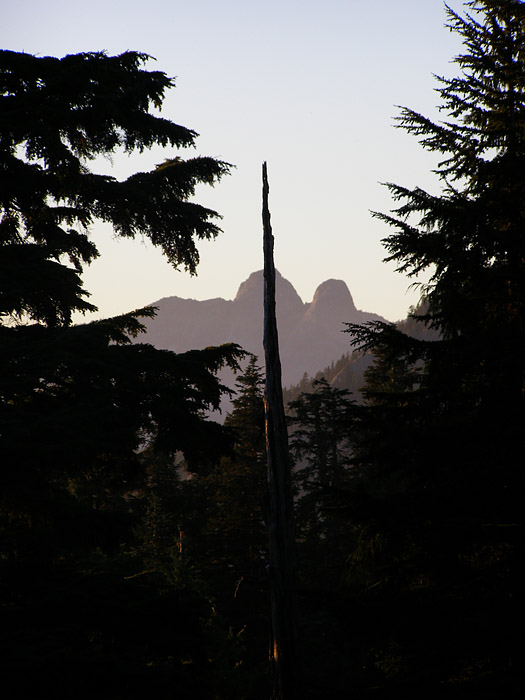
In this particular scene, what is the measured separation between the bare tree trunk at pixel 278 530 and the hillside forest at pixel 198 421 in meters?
0.20

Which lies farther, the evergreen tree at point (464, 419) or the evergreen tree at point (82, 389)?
the evergreen tree at point (464, 419)

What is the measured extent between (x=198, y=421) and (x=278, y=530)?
275 cm

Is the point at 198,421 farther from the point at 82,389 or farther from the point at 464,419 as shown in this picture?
the point at 464,419

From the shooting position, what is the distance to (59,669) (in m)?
4.34

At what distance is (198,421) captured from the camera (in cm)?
859

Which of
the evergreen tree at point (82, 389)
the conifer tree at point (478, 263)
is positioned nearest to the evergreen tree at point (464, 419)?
the conifer tree at point (478, 263)

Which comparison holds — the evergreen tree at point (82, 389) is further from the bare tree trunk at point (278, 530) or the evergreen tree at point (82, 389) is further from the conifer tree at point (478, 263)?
the conifer tree at point (478, 263)

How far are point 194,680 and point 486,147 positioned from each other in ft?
28.1

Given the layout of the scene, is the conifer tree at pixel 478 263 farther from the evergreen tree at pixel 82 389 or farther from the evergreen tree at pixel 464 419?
the evergreen tree at pixel 82 389

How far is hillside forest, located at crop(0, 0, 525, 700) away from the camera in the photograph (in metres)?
5.37

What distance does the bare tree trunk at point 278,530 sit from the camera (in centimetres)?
609

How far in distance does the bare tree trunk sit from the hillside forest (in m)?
0.20

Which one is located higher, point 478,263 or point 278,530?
point 478,263

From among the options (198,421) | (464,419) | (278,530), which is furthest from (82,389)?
(464,419)
